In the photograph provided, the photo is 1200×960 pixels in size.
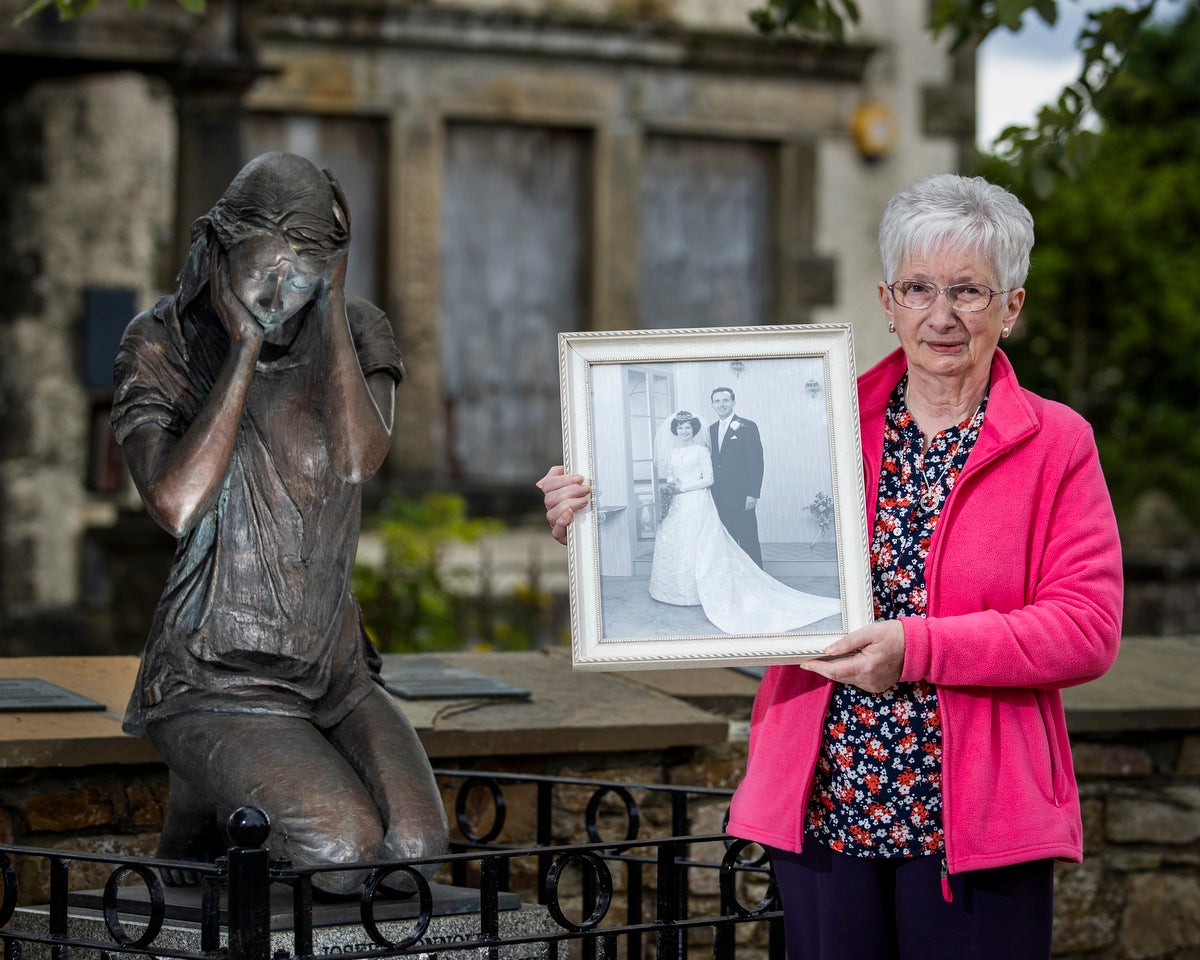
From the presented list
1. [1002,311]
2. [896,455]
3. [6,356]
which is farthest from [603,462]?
[6,356]

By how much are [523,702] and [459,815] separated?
769 mm

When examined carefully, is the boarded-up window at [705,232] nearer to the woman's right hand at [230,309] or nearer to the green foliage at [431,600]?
the green foliage at [431,600]

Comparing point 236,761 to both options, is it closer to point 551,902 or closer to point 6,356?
point 551,902

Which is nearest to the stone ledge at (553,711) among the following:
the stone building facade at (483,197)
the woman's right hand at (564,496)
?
the woman's right hand at (564,496)

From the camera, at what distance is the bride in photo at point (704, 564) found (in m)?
3.00

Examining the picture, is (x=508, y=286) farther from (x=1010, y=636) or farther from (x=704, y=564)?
(x=1010, y=636)

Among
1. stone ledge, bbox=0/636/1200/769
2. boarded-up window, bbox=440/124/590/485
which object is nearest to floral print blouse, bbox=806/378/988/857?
stone ledge, bbox=0/636/1200/769

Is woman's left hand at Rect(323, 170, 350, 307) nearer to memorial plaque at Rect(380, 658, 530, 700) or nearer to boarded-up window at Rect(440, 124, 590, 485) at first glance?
memorial plaque at Rect(380, 658, 530, 700)

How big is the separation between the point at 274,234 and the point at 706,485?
0.90 m

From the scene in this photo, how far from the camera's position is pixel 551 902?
3283 mm

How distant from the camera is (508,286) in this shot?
1130cm

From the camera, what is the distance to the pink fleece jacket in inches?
112

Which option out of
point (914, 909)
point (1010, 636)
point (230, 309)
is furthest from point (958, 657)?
point (230, 309)

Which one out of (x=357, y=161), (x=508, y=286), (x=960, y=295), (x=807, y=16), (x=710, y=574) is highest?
(x=357, y=161)
